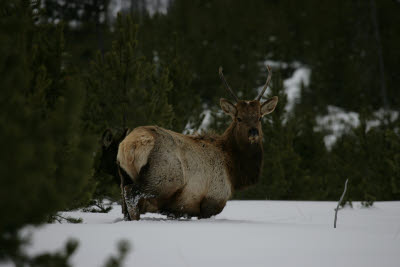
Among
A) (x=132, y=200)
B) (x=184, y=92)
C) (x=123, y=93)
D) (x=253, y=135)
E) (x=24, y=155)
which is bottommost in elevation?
(x=132, y=200)

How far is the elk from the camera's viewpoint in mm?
4438

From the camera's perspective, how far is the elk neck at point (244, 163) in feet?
18.5

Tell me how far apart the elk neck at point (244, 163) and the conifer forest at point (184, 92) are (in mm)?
187

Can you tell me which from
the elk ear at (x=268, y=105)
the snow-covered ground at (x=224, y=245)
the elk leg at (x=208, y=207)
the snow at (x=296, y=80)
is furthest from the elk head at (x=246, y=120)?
the snow at (x=296, y=80)

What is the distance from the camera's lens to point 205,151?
5.29m

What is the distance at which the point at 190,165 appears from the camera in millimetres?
4855

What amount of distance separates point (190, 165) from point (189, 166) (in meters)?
0.03

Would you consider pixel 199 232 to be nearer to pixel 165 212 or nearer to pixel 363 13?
pixel 165 212

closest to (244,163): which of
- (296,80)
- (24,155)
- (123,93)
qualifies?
(123,93)

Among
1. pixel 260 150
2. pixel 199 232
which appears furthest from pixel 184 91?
pixel 199 232

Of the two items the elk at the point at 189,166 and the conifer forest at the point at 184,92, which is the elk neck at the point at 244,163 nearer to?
the elk at the point at 189,166

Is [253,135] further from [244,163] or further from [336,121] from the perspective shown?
[336,121]

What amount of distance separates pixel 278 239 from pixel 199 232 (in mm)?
629

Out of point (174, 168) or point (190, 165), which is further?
point (190, 165)
